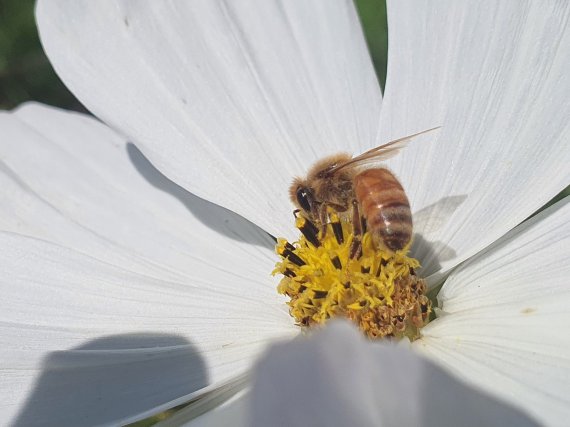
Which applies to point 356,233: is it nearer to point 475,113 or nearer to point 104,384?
point 475,113

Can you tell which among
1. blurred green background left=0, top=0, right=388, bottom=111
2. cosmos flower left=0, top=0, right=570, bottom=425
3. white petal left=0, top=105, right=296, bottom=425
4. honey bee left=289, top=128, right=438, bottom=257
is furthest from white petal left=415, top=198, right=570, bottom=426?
blurred green background left=0, top=0, right=388, bottom=111

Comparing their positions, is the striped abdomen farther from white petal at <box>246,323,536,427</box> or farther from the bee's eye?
white petal at <box>246,323,536,427</box>

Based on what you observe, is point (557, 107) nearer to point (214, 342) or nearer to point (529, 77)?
point (529, 77)

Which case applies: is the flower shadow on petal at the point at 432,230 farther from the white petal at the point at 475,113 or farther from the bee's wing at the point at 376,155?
the bee's wing at the point at 376,155

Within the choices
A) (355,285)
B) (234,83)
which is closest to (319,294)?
(355,285)

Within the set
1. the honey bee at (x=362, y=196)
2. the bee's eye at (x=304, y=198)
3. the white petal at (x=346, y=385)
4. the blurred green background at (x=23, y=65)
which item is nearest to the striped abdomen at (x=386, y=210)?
the honey bee at (x=362, y=196)
